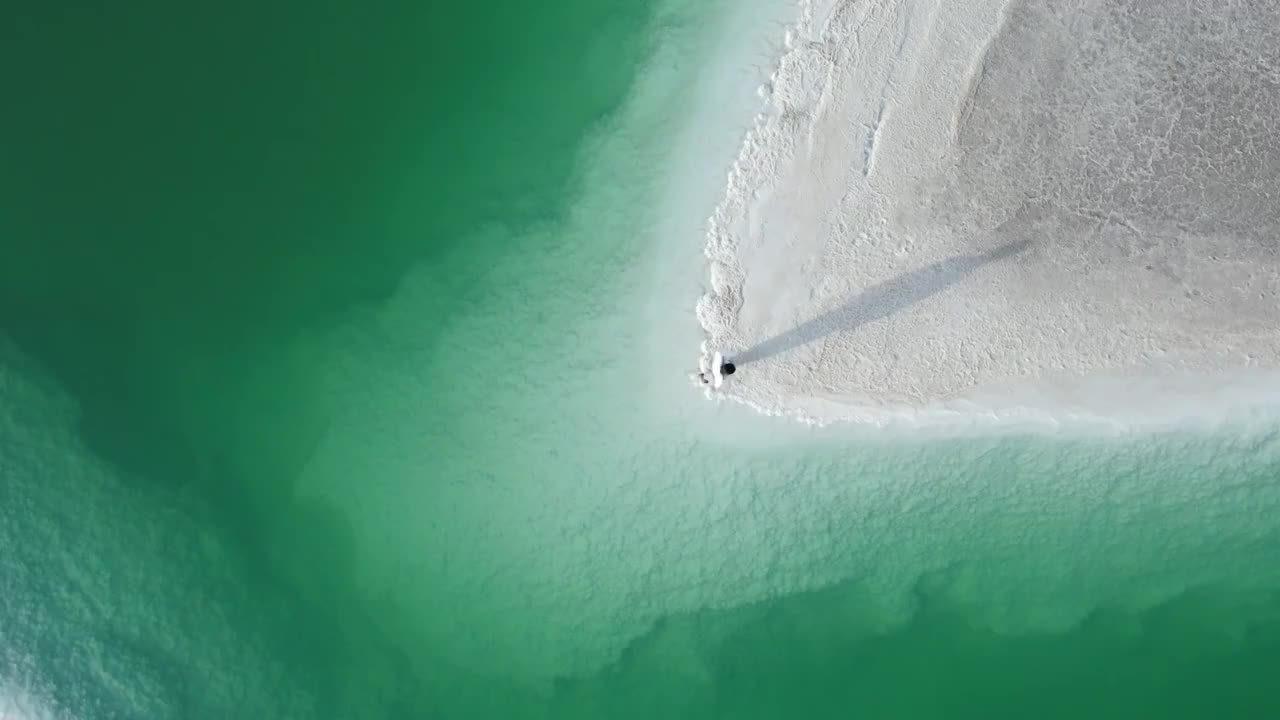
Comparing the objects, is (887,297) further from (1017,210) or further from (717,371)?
(717,371)

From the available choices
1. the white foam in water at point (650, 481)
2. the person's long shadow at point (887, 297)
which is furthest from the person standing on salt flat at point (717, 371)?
the person's long shadow at point (887, 297)

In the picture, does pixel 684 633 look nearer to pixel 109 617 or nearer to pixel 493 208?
pixel 493 208

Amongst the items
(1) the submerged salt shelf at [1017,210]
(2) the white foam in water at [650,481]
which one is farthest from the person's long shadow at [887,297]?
(2) the white foam in water at [650,481]

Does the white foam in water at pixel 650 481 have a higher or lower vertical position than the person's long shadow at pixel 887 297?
lower

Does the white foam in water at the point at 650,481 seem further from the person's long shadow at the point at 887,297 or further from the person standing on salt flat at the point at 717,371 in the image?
the person's long shadow at the point at 887,297

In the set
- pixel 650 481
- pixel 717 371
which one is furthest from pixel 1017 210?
pixel 650 481

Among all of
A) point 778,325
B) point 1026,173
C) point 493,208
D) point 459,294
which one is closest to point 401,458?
point 459,294
